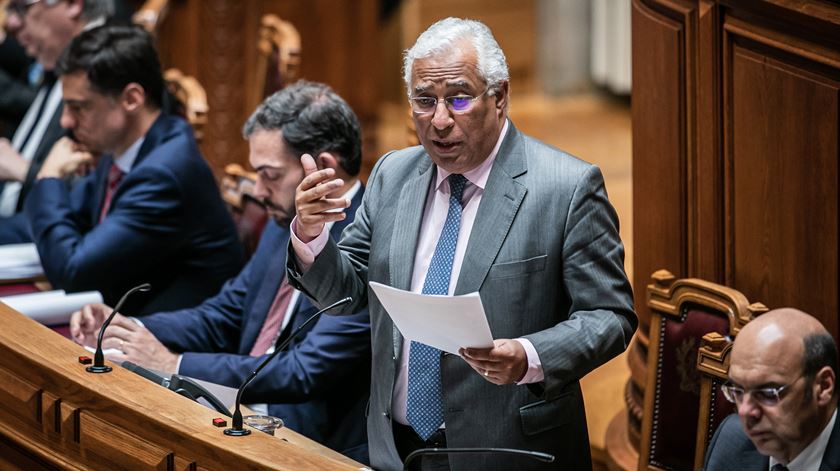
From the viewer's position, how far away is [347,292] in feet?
8.05

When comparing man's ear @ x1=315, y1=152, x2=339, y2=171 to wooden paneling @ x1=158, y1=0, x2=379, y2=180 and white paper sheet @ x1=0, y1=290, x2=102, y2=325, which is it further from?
wooden paneling @ x1=158, y1=0, x2=379, y2=180

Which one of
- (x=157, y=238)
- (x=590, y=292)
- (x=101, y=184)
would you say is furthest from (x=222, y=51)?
(x=590, y=292)

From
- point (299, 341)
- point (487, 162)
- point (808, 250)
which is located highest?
point (487, 162)

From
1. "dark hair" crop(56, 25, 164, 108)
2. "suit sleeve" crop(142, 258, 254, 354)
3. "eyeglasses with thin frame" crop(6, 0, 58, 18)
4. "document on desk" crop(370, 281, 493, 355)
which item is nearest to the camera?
"document on desk" crop(370, 281, 493, 355)

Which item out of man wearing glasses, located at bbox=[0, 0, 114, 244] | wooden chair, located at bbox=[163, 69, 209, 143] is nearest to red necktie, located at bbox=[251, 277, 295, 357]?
wooden chair, located at bbox=[163, 69, 209, 143]

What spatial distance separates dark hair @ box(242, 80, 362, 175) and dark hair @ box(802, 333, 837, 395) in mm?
1198

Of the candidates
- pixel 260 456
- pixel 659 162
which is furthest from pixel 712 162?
pixel 260 456

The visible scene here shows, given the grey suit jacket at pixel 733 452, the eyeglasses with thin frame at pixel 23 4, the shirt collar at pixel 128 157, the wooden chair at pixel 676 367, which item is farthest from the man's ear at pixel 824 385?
the eyeglasses with thin frame at pixel 23 4

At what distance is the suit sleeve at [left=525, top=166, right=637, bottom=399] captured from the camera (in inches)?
88.0

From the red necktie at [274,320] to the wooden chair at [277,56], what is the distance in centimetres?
132

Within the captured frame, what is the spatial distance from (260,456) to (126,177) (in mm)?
1586

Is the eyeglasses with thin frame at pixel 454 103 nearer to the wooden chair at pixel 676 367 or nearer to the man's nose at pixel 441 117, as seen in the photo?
the man's nose at pixel 441 117

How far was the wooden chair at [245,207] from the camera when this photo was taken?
147 inches

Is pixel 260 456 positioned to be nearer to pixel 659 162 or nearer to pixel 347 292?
pixel 347 292
